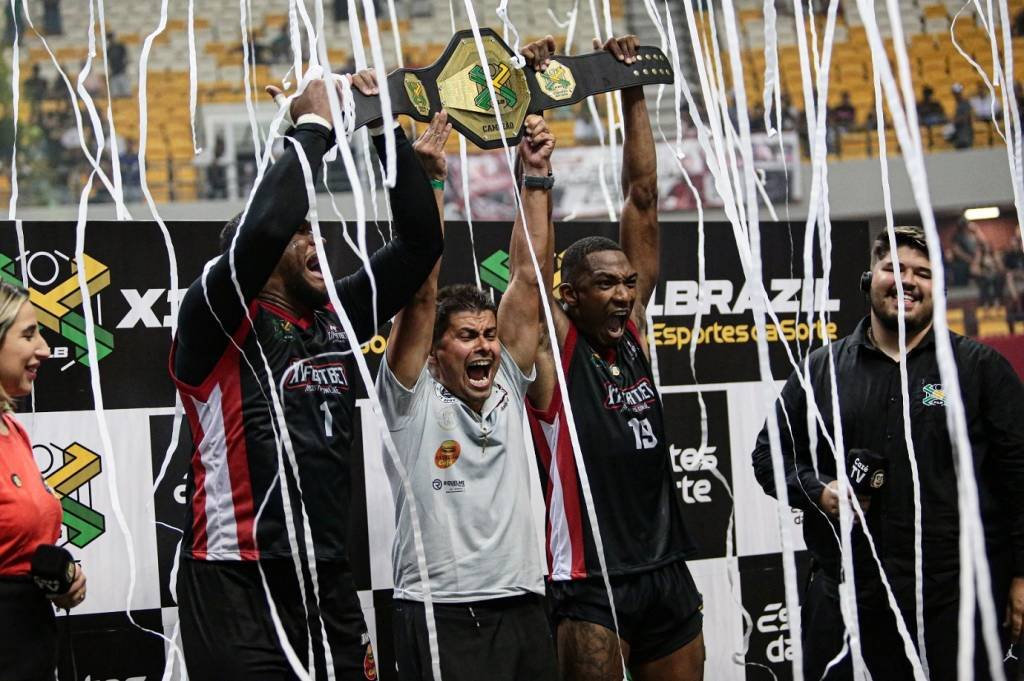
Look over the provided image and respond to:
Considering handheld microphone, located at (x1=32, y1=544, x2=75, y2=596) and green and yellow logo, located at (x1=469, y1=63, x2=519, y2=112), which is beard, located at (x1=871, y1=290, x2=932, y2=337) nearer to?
green and yellow logo, located at (x1=469, y1=63, x2=519, y2=112)

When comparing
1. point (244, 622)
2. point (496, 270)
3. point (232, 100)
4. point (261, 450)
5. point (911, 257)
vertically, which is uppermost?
point (232, 100)

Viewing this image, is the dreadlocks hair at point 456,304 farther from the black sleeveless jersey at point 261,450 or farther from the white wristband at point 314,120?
the white wristband at point 314,120

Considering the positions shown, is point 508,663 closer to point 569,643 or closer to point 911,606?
point 569,643

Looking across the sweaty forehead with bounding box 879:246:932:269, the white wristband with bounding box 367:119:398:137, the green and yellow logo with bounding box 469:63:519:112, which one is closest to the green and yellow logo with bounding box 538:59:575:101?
the green and yellow logo with bounding box 469:63:519:112

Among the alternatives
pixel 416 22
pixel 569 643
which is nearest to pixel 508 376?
pixel 569 643

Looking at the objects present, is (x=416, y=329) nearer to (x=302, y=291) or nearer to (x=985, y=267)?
(x=302, y=291)

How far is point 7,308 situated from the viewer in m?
2.08

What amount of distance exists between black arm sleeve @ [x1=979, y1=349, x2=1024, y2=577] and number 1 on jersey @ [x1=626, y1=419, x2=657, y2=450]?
2.60ft

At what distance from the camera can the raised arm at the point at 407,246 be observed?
2232mm

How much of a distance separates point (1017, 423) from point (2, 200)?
321 inches

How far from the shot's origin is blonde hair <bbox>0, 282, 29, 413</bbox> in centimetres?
206

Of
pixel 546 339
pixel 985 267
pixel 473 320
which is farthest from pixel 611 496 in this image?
pixel 985 267

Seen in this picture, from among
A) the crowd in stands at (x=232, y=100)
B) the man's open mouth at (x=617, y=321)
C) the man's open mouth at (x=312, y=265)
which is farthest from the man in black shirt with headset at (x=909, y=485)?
the crowd in stands at (x=232, y=100)

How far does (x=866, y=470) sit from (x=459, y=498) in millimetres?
936
